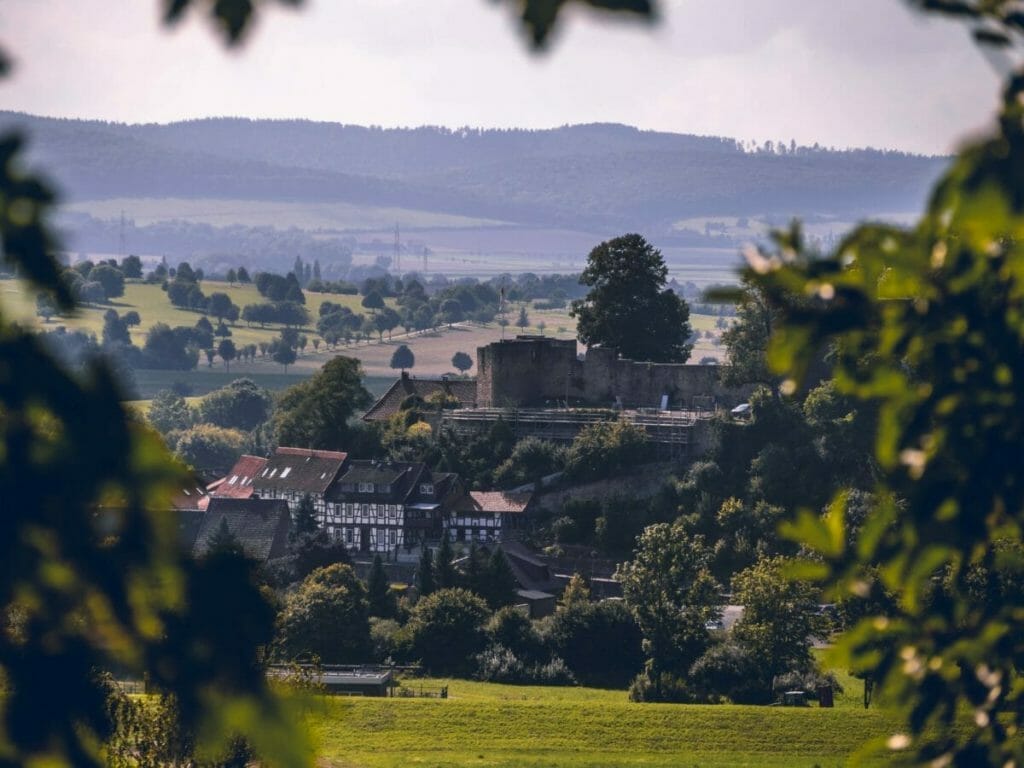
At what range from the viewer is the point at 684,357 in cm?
6031

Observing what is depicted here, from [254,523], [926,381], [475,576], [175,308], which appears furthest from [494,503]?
[175,308]

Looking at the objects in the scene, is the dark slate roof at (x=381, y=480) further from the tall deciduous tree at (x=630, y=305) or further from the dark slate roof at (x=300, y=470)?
the tall deciduous tree at (x=630, y=305)

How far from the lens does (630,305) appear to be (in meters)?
57.8

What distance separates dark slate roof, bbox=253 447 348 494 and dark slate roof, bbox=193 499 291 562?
0.72 metres

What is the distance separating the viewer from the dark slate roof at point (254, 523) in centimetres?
5728

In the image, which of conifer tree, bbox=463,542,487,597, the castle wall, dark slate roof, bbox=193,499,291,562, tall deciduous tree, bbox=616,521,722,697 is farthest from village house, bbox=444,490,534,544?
tall deciduous tree, bbox=616,521,722,697

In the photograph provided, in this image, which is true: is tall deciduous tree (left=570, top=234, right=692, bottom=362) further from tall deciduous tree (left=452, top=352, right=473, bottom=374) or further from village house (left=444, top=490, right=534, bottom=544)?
tall deciduous tree (left=452, top=352, right=473, bottom=374)

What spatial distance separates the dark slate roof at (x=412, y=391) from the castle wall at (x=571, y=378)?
341cm

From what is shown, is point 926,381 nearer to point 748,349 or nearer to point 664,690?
point 664,690

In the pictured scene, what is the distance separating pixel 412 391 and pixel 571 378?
23.1 ft

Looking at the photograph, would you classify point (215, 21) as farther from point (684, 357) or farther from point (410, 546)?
point (684, 357)

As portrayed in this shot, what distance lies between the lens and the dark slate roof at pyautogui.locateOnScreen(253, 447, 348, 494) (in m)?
57.5

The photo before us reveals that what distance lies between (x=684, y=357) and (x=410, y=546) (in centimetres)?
1026

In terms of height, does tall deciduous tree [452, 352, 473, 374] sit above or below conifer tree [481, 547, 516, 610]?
below
